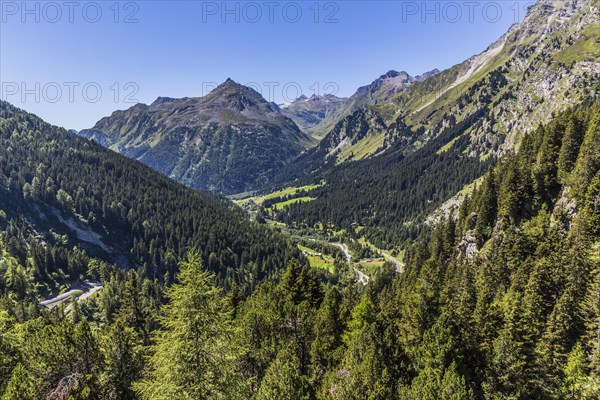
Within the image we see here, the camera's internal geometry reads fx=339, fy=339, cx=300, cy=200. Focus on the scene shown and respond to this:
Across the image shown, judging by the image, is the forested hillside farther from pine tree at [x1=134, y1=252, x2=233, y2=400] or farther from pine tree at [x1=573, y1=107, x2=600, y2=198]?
pine tree at [x1=573, y1=107, x2=600, y2=198]

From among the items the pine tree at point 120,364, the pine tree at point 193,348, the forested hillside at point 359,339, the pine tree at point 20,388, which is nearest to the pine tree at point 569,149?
the forested hillside at point 359,339

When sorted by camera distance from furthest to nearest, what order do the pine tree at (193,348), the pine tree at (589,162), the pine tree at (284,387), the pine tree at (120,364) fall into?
the pine tree at (589,162), the pine tree at (120,364), the pine tree at (284,387), the pine tree at (193,348)

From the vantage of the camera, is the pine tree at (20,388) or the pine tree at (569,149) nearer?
the pine tree at (20,388)

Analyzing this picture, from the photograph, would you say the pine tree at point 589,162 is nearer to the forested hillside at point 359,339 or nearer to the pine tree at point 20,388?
the forested hillside at point 359,339

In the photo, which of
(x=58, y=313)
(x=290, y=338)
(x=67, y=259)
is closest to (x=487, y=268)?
(x=290, y=338)

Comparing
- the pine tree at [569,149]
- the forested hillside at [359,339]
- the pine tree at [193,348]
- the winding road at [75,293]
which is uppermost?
the pine tree at [569,149]

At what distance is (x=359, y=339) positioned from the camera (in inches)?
1549

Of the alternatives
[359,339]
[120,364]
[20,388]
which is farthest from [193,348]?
[359,339]

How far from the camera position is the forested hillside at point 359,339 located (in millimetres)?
22219

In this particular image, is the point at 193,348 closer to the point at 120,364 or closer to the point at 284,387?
the point at 284,387

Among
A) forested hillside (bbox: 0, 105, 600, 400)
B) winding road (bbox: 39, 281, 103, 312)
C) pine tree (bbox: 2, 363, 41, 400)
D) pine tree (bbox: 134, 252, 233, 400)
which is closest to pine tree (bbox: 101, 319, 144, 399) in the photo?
forested hillside (bbox: 0, 105, 600, 400)

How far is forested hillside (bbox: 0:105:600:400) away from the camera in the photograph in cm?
2222

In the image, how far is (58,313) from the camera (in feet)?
356

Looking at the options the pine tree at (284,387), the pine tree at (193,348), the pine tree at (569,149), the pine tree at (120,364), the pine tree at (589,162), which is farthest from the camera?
the pine tree at (569,149)
